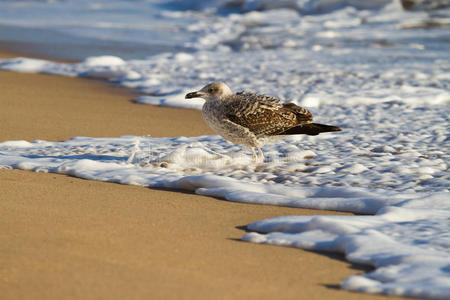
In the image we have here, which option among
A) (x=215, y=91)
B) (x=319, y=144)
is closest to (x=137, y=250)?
(x=215, y=91)

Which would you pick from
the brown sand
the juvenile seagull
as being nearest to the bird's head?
the juvenile seagull

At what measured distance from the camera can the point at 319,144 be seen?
21.6ft

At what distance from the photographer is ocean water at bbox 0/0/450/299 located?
12.2 feet

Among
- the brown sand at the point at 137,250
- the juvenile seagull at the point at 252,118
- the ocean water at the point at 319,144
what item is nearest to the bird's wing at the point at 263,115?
the juvenile seagull at the point at 252,118

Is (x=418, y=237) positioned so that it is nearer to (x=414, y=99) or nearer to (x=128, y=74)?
(x=414, y=99)

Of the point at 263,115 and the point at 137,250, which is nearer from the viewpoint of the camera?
the point at 137,250

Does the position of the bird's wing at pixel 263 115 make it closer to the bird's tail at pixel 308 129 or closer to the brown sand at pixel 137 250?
the bird's tail at pixel 308 129

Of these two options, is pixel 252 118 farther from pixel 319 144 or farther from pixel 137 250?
pixel 137 250

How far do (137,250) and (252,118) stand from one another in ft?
7.66

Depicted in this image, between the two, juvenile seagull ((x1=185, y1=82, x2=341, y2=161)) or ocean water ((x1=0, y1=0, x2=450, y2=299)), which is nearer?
ocean water ((x1=0, y1=0, x2=450, y2=299))

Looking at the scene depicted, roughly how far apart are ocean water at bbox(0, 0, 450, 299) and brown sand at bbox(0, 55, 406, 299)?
0.57ft

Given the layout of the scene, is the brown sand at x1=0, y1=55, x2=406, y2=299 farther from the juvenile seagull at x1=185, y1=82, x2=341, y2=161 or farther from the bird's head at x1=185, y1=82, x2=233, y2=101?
the bird's head at x1=185, y1=82, x2=233, y2=101

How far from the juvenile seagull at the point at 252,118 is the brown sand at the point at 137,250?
101cm

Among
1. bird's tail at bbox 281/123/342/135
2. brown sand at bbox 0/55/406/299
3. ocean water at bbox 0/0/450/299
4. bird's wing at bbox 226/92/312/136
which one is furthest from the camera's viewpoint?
bird's tail at bbox 281/123/342/135
